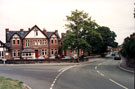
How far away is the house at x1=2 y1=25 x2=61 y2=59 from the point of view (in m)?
56.7

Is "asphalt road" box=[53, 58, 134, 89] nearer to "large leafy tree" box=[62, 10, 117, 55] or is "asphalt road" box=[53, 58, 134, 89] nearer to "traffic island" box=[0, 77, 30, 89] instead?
"traffic island" box=[0, 77, 30, 89]

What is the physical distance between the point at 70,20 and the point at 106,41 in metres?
35.4

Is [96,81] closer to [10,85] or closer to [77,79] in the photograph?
[77,79]

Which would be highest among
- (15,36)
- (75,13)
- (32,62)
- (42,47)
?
(75,13)

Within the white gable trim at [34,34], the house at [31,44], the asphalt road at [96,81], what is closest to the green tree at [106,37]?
the house at [31,44]

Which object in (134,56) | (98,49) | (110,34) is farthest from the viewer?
(110,34)

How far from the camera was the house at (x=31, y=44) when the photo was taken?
56.7 meters

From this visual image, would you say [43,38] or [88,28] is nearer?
[88,28]

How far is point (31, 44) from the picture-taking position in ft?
189

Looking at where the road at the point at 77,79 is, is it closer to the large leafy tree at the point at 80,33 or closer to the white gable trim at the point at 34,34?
→ the large leafy tree at the point at 80,33

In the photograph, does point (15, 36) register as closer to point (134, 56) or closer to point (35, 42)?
point (35, 42)

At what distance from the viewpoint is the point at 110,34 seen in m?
79.8

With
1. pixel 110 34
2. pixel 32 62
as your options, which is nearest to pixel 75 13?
pixel 32 62

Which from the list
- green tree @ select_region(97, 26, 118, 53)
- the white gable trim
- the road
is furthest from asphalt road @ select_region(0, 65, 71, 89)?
green tree @ select_region(97, 26, 118, 53)
